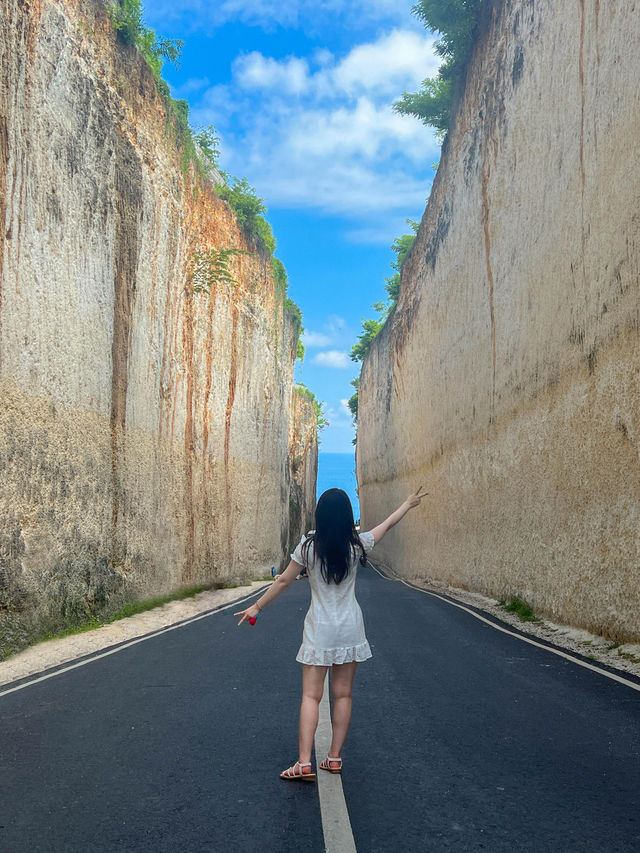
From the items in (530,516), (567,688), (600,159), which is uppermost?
(600,159)

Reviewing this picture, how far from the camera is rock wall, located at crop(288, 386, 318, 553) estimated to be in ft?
173

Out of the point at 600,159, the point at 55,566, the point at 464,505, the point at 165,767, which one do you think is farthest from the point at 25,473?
the point at 464,505

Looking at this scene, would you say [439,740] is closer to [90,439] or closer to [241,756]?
[241,756]

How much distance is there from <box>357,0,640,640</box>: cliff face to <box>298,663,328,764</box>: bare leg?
6.83 m

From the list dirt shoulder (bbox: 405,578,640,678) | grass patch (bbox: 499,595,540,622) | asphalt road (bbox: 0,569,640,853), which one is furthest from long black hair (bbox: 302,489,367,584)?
grass patch (bbox: 499,595,540,622)

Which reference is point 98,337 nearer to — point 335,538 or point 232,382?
point 335,538

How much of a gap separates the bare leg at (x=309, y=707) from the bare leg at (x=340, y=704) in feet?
0.34

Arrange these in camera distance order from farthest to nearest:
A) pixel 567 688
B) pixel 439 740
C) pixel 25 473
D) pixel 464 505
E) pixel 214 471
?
1. pixel 214 471
2. pixel 464 505
3. pixel 25 473
4. pixel 567 688
5. pixel 439 740

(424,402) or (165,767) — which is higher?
(424,402)

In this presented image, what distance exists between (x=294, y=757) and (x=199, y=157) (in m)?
23.5

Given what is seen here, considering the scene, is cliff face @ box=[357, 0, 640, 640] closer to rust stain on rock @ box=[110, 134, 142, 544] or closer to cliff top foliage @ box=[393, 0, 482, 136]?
cliff top foliage @ box=[393, 0, 482, 136]

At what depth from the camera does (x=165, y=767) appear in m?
4.98

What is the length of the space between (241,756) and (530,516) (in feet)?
38.2

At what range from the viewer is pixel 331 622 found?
483cm
